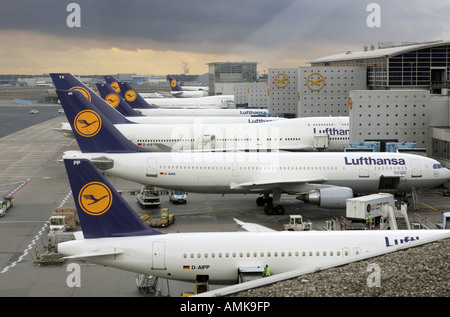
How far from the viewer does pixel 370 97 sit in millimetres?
66125

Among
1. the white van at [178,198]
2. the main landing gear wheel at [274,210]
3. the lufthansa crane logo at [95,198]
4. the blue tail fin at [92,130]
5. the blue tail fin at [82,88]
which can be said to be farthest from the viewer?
the blue tail fin at [82,88]

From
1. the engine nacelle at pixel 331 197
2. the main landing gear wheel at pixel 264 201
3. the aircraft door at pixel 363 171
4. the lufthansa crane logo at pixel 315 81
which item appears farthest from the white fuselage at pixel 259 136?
the lufthansa crane logo at pixel 315 81

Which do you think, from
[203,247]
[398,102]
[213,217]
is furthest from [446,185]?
[203,247]

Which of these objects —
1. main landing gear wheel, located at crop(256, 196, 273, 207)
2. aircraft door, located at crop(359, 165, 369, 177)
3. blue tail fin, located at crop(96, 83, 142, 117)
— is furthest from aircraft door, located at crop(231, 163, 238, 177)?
blue tail fin, located at crop(96, 83, 142, 117)

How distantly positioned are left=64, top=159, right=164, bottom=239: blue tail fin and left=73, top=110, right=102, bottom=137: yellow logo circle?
22502 millimetres

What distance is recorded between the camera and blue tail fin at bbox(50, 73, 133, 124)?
61344 millimetres

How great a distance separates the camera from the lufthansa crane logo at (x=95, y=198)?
27.1 metres

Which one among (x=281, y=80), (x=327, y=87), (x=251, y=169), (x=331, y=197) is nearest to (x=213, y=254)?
(x=331, y=197)

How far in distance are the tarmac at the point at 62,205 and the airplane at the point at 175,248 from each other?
4.39 meters

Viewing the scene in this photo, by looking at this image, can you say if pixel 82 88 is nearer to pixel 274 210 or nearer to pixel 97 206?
A: pixel 274 210

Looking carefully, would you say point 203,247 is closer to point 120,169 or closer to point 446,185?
point 120,169

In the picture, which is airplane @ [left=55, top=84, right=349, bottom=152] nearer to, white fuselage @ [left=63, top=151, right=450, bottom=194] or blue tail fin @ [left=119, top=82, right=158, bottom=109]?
white fuselage @ [left=63, top=151, right=450, bottom=194]

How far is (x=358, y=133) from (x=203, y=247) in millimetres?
42970

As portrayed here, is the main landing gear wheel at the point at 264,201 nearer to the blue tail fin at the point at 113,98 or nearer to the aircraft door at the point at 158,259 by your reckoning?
the aircraft door at the point at 158,259
